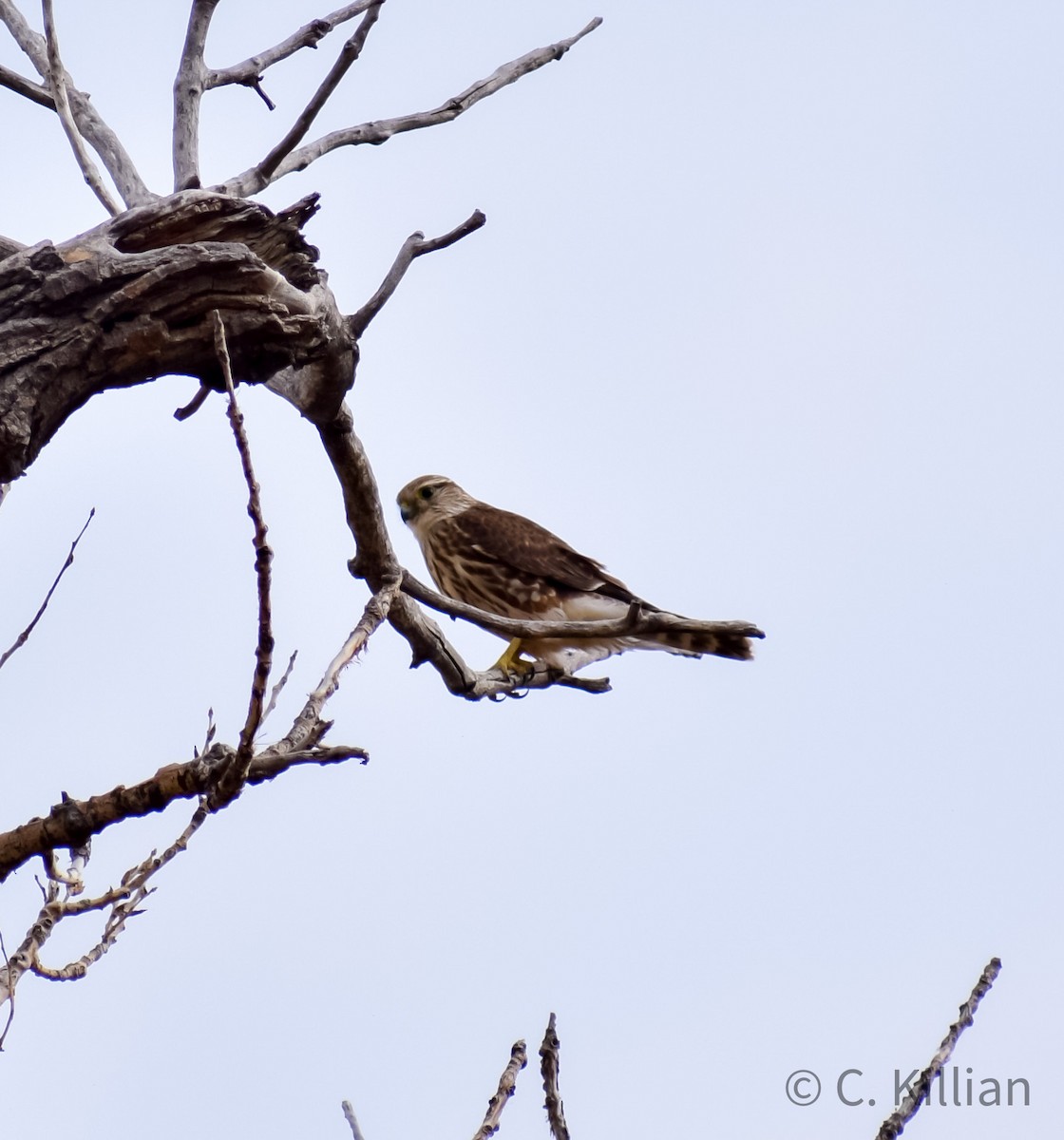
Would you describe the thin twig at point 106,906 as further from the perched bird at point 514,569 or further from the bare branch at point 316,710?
the perched bird at point 514,569

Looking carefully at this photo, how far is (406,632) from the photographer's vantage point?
278 cm

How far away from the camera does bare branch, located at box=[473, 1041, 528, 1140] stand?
152cm

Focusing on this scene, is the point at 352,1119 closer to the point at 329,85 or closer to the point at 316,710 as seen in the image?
the point at 316,710

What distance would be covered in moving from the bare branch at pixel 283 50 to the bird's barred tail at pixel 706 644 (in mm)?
1773

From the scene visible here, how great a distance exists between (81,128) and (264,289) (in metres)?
1.05

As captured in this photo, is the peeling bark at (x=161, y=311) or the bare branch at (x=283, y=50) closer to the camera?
the peeling bark at (x=161, y=311)

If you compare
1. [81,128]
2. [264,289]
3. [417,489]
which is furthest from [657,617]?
[417,489]

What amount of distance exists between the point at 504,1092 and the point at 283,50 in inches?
97.7

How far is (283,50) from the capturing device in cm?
314

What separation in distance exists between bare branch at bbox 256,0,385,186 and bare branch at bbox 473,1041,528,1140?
1.76 metres

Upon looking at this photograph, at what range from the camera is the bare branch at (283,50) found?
9.80ft

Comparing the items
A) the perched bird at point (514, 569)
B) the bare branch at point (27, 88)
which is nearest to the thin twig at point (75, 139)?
the bare branch at point (27, 88)

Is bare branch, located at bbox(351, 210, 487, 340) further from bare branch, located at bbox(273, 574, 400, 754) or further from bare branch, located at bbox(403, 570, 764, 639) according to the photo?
bare branch, located at bbox(273, 574, 400, 754)

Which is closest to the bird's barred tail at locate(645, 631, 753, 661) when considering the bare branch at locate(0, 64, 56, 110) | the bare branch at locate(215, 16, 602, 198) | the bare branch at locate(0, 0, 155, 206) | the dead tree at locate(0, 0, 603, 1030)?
the dead tree at locate(0, 0, 603, 1030)
